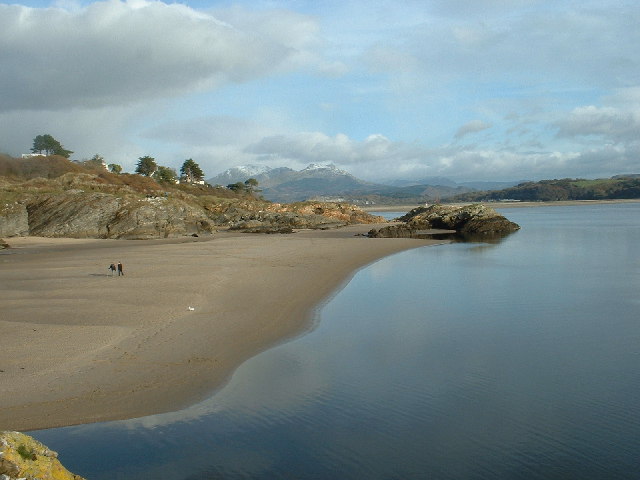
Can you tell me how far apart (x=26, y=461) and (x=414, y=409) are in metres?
5.90

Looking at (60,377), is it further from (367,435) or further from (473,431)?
(473,431)

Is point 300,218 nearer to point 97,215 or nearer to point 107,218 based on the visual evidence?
point 107,218

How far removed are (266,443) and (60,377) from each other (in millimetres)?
4071

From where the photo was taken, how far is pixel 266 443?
766 centimetres

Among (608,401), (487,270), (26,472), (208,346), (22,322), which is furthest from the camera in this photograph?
(487,270)

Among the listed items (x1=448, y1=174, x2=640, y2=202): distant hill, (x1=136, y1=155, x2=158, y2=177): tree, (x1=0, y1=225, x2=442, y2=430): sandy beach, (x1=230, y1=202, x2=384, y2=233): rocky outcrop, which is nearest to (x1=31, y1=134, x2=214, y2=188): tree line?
(x1=136, y1=155, x2=158, y2=177): tree

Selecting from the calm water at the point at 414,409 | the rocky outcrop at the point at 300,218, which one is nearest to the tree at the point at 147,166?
the rocky outcrop at the point at 300,218

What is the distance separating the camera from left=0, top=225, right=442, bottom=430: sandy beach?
28.5 feet

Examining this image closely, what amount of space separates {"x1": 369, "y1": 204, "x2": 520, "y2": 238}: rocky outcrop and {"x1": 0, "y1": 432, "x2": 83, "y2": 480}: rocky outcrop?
42644mm

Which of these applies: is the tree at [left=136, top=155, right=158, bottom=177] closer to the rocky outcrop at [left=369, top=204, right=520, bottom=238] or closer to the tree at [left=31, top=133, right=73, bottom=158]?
the tree at [left=31, top=133, right=73, bottom=158]

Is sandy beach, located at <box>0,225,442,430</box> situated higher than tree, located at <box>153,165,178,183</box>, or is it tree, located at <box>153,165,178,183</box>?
tree, located at <box>153,165,178,183</box>

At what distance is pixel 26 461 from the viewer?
4.61m

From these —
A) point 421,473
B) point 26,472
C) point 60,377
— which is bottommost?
point 421,473

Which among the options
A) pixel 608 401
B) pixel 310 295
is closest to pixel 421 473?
pixel 608 401
